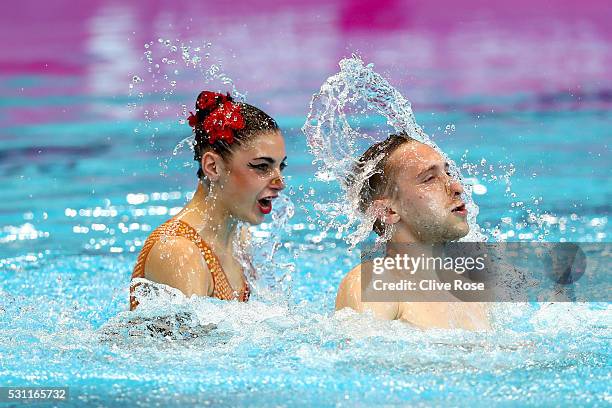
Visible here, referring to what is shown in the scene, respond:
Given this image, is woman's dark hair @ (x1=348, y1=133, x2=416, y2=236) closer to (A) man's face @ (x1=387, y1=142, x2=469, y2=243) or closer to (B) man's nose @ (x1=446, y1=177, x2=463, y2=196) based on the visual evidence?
(A) man's face @ (x1=387, y1=142, x2=469, y2=243)

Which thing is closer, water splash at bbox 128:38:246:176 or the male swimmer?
the male swimmer

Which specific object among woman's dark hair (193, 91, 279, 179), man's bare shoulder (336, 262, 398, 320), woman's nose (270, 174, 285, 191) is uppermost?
woman's dark hair (193, 91, 279, 179)

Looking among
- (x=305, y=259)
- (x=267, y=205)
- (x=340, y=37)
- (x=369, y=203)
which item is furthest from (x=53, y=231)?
(x=340, y=37)

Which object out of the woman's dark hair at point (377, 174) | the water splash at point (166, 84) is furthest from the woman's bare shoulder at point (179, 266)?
the water splash at point (166, 84)

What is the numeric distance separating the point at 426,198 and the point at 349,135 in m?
0.61

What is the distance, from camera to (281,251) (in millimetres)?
5797

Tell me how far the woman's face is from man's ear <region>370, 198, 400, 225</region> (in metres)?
0.45

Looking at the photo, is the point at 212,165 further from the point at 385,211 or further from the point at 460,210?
the point at 460,210

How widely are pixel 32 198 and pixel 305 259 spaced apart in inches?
82.6

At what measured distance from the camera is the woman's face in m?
3.87

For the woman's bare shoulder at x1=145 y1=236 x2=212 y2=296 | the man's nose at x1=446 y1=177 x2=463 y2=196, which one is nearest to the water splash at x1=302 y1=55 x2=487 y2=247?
the man's nose at x1=446 y1=177 x2=463 y2=196

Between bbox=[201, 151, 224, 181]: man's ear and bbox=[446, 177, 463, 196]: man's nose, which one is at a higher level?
bbox=[201, 151, 224, 181]: man's ear

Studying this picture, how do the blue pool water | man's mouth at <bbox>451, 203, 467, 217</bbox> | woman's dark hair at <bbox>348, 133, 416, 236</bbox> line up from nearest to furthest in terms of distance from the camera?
1. the blue pool water
2. man's mouth at <bbox>451, 203, 467, 217</bbox>
3. woman's dark hair at <bbox>348, 133, 416, 236</bbox>

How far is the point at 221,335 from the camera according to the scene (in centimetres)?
370
